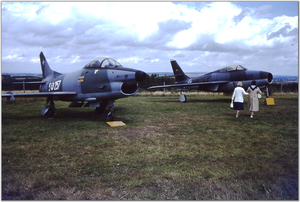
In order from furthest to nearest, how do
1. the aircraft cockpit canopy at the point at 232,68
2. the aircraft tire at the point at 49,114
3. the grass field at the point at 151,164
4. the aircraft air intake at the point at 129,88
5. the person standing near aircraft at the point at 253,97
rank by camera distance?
→ the aircraft cockpit canopy at the point at 232,68 → the aircraft tire at the point at 49,114 → the person standing near aircraft at the point at 253,97 → the aircraft air intake at the point at 129,88 → the grass field at the point at 151,164

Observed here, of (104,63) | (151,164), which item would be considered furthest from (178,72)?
(151,164)

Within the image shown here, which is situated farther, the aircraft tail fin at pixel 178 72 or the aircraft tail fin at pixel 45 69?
the aircraft tail fin at pixel 178 72

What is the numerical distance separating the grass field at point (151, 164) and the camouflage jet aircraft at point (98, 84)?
6.12 feet

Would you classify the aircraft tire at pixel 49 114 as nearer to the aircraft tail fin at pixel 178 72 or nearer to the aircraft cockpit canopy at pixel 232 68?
the aircraft cockpit canopy at pixel 232 68

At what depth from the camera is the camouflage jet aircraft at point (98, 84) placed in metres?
7.51

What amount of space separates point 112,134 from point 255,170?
381 centimetres

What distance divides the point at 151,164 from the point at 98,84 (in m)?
5.06

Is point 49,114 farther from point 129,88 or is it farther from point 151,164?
point 151,164

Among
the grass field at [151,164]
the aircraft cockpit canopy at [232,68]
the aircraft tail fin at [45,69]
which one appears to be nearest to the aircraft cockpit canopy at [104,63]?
the grass field at [151,164]

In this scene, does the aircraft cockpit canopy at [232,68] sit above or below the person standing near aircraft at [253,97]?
above

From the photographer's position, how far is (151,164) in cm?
365

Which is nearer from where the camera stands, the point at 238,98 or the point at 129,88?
the point at 129,88

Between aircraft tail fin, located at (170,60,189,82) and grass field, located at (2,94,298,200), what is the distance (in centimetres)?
1514

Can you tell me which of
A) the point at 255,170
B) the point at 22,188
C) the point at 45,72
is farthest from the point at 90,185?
the point at 45,72
